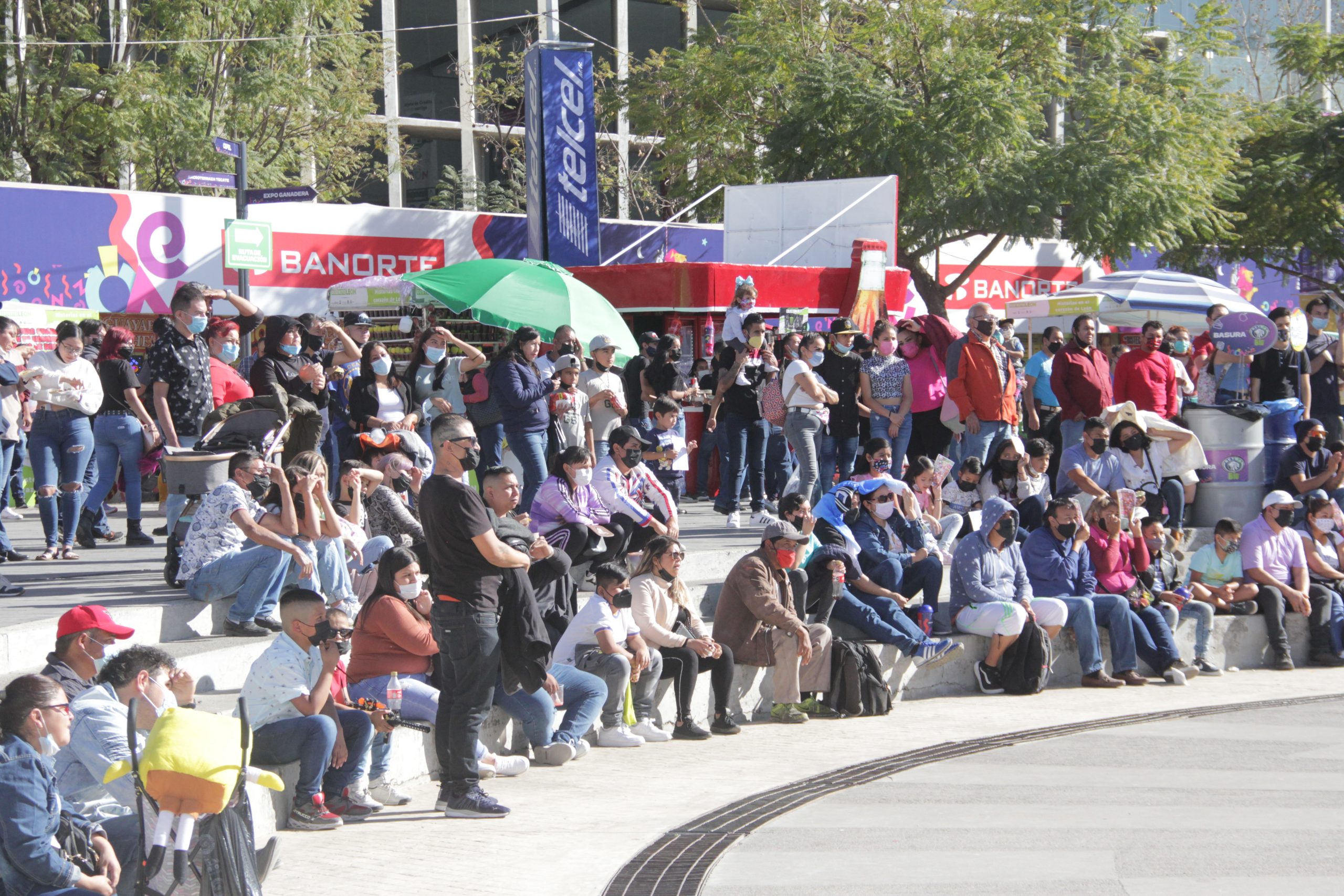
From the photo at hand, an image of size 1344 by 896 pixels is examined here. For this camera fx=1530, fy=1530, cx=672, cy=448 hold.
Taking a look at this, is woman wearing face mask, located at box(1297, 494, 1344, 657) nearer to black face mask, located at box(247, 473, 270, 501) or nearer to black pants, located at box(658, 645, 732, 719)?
black pants, located at box(658, 645, 732, 719)

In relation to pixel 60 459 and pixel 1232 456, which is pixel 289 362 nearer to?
pixel 60 459

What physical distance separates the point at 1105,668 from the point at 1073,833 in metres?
5.27

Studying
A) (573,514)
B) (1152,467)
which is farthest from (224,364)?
(1152,467)

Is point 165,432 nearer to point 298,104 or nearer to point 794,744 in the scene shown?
point 794,744

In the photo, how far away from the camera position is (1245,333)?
15.3 m

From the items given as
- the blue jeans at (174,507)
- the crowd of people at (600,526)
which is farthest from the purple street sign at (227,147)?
the blue jeans at (174,507)

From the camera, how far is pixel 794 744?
374 inches

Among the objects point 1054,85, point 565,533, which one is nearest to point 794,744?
point 565,533

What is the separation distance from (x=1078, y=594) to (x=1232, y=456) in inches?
153

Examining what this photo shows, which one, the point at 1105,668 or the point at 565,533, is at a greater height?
the point at 565,533

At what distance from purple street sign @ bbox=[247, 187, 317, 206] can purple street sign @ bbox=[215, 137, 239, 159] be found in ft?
1.64

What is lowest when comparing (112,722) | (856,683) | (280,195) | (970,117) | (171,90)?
(856,683)

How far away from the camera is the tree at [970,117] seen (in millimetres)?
24812

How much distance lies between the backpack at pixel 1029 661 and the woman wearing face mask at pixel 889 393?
246cm
